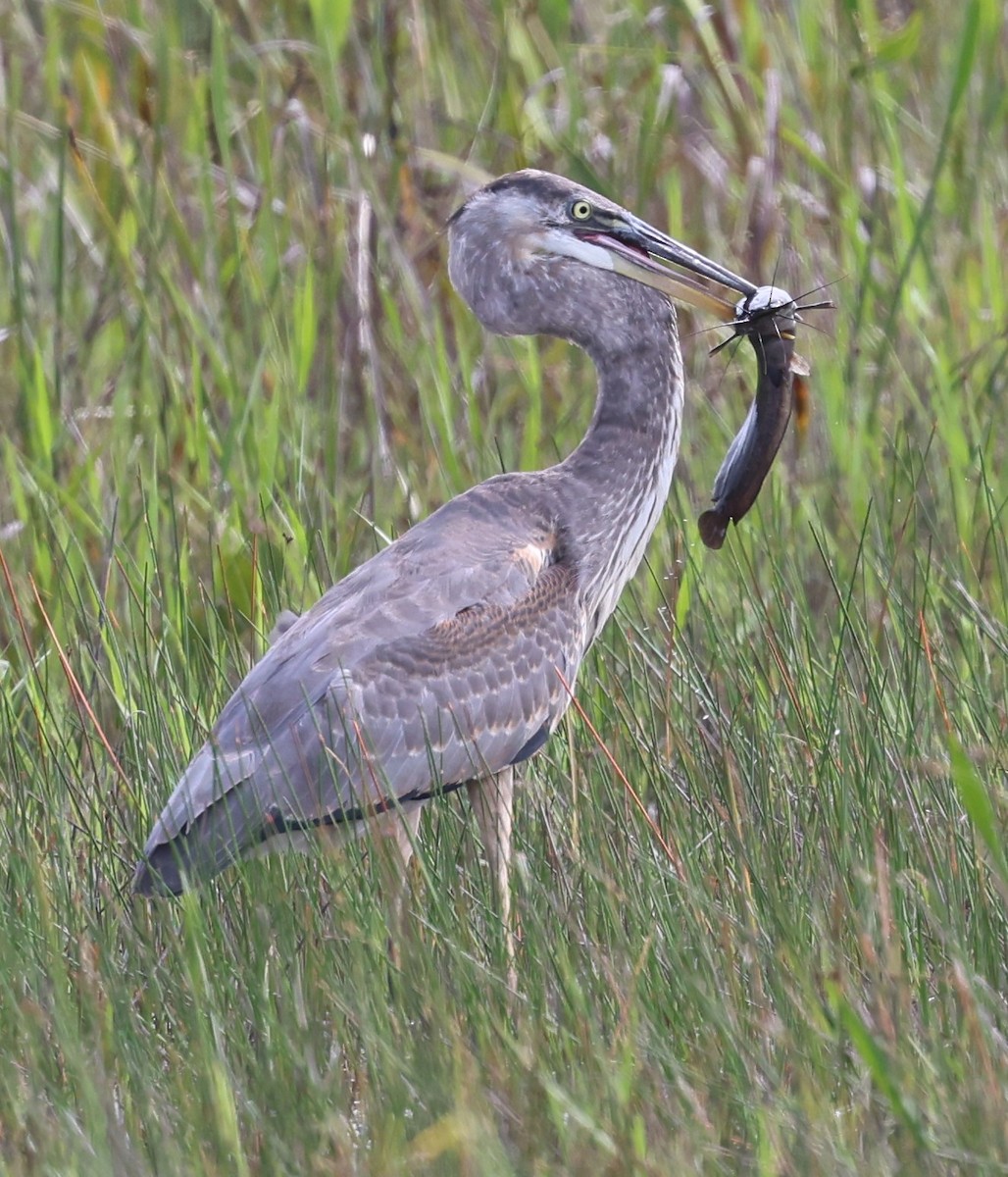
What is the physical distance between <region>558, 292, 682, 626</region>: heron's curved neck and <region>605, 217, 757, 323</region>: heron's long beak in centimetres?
5

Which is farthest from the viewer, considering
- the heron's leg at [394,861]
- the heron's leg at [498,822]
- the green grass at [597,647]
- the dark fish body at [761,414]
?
the dark fish body at [761,414]

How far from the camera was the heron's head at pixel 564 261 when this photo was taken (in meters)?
3.50

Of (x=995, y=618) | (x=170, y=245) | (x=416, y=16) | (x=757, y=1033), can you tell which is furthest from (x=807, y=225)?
(x=757, y=1033)

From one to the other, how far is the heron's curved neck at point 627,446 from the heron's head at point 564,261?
50mm

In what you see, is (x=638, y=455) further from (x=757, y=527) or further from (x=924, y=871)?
(x=924, y=871)

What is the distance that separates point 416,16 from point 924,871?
8.74ft

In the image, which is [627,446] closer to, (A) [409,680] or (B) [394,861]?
(A) [409,680]

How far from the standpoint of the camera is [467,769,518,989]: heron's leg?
292 centimetres

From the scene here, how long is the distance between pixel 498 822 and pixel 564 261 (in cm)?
103

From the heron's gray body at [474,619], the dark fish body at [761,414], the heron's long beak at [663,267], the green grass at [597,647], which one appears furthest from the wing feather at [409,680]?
the heron's long beak at [663,267]

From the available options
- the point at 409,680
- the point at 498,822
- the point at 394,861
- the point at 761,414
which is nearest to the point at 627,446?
the point at 761,414

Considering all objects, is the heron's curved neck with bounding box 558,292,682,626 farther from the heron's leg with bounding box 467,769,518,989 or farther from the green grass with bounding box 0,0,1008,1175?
the heron's leg with bounding box 467,769,518,989

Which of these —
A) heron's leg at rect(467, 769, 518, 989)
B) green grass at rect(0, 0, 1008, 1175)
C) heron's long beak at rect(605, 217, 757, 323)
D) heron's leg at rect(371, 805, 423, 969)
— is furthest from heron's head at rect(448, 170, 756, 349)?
heron's leg at rect(371, 805, 423, 969)

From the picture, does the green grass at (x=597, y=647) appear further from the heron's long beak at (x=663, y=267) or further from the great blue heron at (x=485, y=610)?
the heron's long beak at (x=663, y=267)
